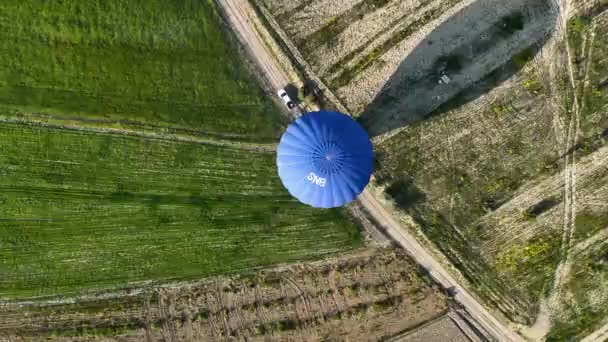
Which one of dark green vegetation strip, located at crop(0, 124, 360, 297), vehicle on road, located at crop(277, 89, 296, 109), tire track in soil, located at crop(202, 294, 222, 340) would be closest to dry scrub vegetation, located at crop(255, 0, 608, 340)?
vehicle on road, located at crop(277, 89, 296, 109)

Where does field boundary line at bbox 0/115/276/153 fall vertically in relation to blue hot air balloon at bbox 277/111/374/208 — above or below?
above

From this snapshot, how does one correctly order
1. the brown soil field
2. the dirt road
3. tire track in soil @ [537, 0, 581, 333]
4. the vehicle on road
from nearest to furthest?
tire track in soil @ [537, 0, 581, 333] → the vehicle on road → the dirt road → the brown soil field

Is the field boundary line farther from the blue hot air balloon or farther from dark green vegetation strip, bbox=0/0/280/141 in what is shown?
the blue hot air balloon

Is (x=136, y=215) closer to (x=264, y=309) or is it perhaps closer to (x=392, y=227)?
(x=264, y=309)

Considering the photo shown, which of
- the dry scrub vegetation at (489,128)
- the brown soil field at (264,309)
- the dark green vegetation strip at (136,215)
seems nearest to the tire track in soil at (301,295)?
the brown soil field at (264,309)

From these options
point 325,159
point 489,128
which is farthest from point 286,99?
point 489,128

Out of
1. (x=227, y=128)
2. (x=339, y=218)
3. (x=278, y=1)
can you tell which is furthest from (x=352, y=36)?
(x=339, y=218)
